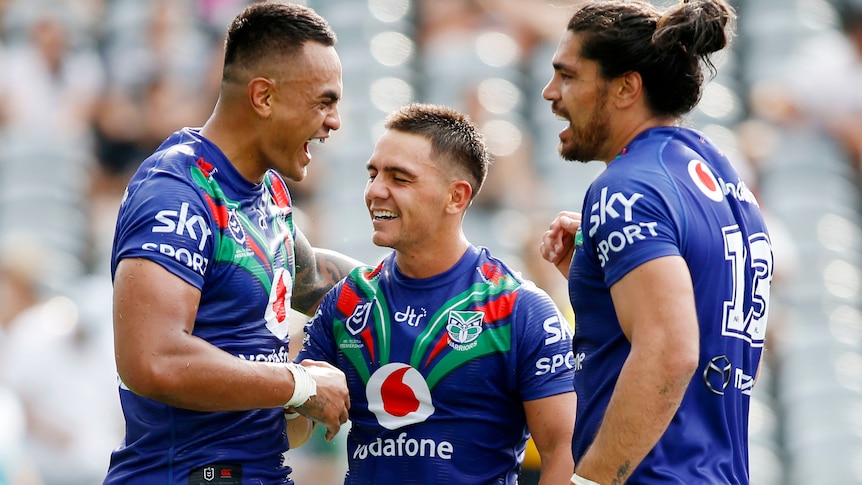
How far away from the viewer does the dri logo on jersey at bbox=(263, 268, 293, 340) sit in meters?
4.25

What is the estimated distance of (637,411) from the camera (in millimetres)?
3377

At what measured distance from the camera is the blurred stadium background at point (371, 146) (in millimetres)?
8367

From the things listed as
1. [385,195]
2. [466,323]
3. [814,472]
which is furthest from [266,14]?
[814,472]

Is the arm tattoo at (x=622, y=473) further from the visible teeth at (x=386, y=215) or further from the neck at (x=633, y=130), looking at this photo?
the visible teeth at (x=386, y=215)

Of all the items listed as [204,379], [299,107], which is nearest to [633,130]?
[299,107]

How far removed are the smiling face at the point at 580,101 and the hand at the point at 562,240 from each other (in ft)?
1.14

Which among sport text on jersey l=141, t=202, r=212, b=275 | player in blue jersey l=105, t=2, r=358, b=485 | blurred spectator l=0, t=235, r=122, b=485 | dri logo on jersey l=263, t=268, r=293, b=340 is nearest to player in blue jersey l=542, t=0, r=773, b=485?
player in blue jersey l=105, t=2, r=358, b=485

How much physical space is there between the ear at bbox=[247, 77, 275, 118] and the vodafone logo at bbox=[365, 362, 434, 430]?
1.04m

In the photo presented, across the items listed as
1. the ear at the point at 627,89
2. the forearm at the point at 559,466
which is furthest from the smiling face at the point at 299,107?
the forearm at the point at 559,466

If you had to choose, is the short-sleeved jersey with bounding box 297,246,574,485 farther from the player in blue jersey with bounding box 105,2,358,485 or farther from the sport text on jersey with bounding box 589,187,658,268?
the sport text on jersey with bounding box 589,187,658,268

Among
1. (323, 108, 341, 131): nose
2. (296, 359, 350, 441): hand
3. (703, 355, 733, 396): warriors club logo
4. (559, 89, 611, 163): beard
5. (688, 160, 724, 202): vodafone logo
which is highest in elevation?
(323, 108, 341, 131): nose

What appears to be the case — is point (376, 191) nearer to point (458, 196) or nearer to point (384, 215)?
point (384, 215)

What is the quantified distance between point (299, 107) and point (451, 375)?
112 cm

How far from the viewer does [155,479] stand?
4027mm
